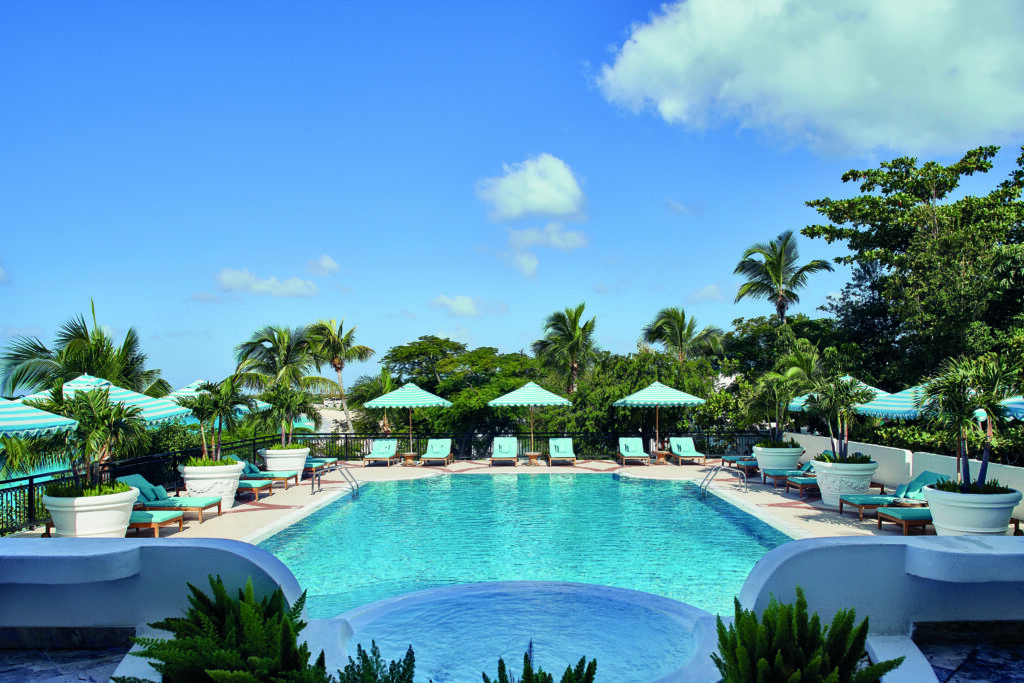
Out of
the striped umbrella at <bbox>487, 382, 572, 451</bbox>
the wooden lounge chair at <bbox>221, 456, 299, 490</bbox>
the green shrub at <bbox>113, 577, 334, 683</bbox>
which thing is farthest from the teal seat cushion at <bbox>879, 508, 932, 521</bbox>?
the wooden lounge chair at <bbox>221, 456, 299, 490</bbox>

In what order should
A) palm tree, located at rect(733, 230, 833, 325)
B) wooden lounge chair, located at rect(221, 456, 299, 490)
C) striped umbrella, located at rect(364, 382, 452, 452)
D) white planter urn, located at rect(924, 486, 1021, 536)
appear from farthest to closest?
palm tree, located at rect(733, 230, 833, 325)
striped umbrella, located at rect(364, 382, 452, 452)
wooden lounge chair, located at rect(221, 456, 299, 490)
white planter urn, located at rect(924, 486, 1021, 536)

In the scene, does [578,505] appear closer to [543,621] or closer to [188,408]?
[543,621]

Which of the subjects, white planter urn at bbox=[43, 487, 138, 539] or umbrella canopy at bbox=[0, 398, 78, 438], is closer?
umbrella canopy at bbox=[0, 398, 78, 438]

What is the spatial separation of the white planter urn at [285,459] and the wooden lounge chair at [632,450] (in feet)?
31.3

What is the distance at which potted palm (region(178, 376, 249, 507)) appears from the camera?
1184 centimetres

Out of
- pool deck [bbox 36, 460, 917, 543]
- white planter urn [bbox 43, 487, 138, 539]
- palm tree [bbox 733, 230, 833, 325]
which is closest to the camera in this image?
white planter urn [bbox 43, 487, 138, 539]

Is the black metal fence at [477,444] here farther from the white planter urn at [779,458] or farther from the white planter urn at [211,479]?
the white planter urn at [779,458]

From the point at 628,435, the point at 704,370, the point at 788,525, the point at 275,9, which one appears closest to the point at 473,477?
the point at 628,435

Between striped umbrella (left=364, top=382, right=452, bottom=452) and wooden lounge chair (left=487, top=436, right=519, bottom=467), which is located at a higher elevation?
striped umbrella (left=364, top=382, right=452, bottom=452)

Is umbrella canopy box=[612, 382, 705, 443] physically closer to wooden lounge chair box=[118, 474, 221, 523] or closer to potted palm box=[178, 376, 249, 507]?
potted palm box=[178, 376, 249, 507]

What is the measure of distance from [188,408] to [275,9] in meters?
8.75

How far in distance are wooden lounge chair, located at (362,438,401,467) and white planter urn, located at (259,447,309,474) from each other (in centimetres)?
381

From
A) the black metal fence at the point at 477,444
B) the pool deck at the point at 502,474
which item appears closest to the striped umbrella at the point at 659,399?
the pool deck at the point at 502,474

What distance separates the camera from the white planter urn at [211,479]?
11.8m
